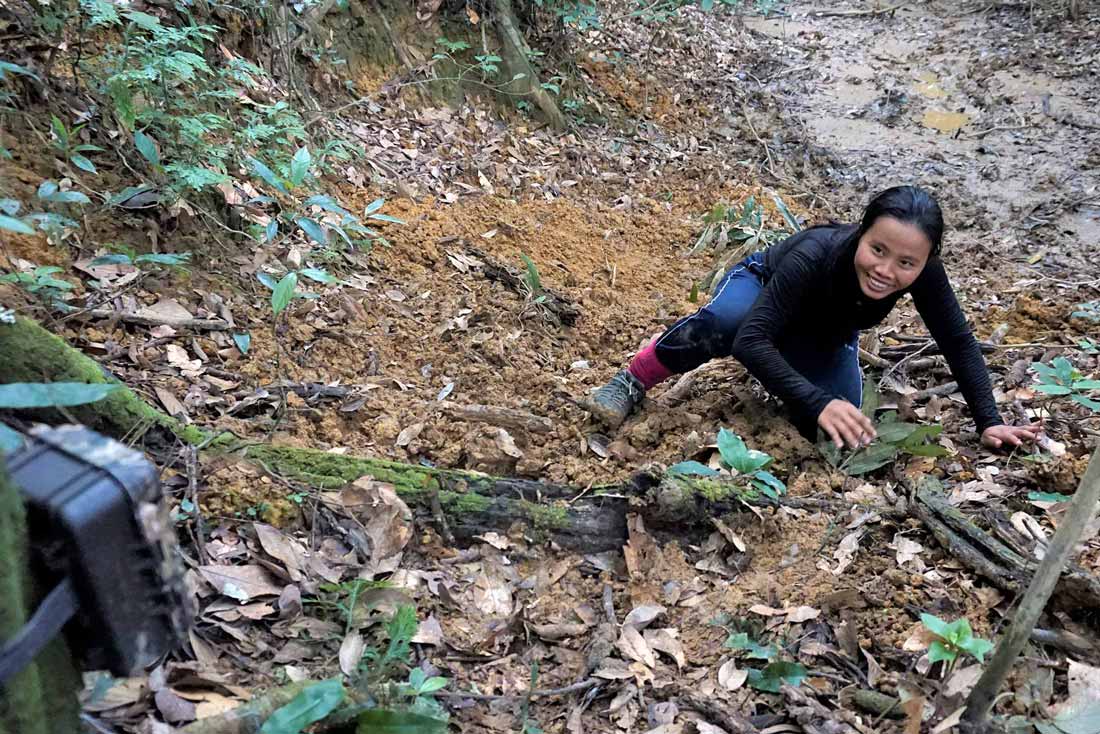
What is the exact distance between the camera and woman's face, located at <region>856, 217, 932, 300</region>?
2.55 metres

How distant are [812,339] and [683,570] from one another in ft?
4.20

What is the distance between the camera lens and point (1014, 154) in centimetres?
645

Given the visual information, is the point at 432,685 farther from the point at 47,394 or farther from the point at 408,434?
the point at 408,434

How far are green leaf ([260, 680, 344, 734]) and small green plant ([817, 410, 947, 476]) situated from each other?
198 centimetres

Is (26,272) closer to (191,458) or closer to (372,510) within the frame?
(191,458)

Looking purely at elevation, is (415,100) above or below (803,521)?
above

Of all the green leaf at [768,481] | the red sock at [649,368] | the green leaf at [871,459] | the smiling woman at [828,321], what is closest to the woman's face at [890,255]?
the smiling woman at [828,321]

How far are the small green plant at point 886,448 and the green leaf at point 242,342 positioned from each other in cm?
211

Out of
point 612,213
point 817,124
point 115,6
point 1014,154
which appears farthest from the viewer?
point 817,124

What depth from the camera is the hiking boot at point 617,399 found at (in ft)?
10.4

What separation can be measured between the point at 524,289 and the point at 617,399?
1.01 meters

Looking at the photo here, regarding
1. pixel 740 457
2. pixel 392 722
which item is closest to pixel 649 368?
pixel 740 457

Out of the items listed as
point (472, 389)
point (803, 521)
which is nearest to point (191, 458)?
point (472, 389)

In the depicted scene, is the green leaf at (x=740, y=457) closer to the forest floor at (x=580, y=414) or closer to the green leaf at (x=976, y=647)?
the forest floor at (x=580, y=414)
